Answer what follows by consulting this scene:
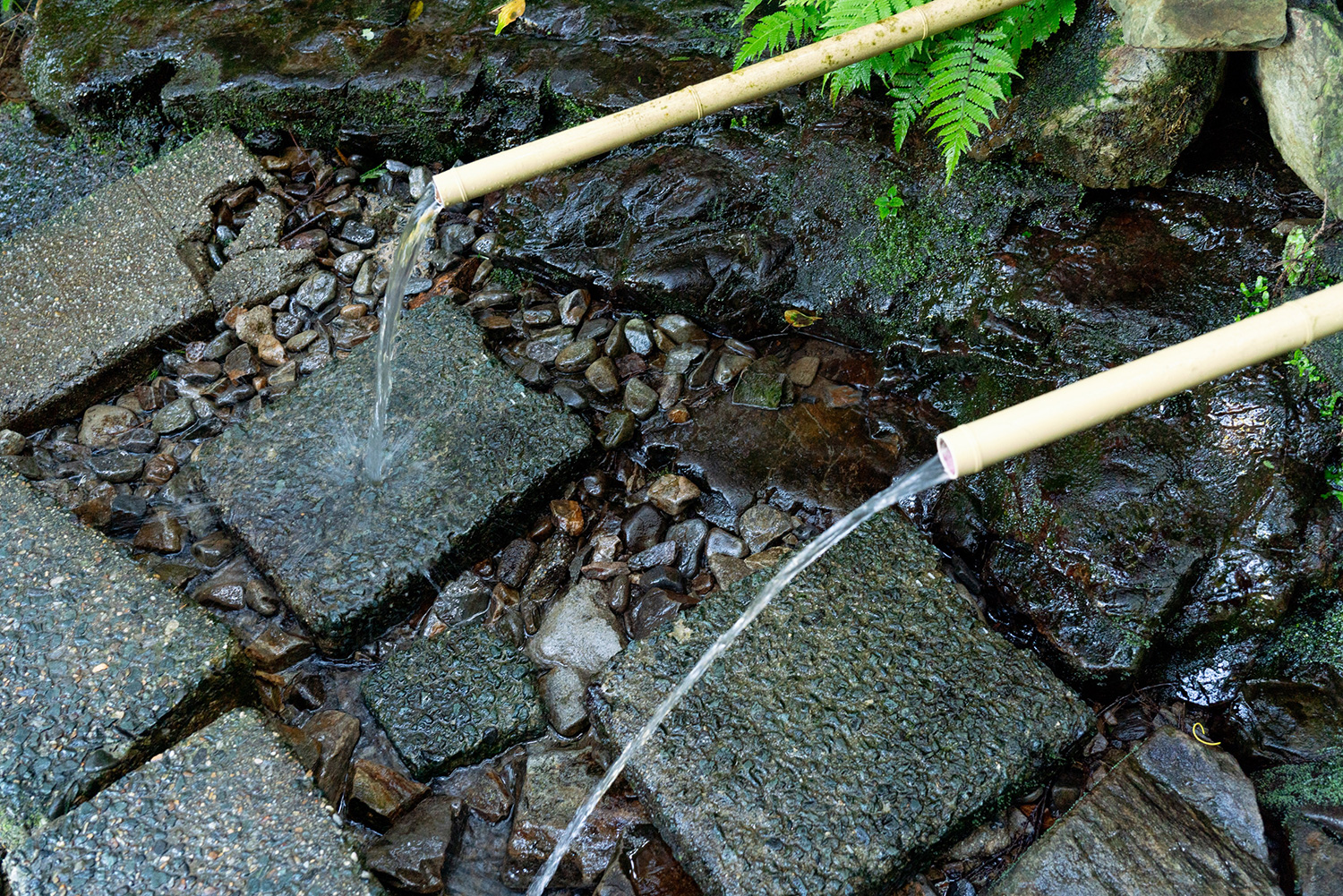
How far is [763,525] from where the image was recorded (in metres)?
2.78

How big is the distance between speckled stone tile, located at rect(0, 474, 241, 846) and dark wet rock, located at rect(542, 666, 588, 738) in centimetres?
80

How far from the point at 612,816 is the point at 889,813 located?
659mm

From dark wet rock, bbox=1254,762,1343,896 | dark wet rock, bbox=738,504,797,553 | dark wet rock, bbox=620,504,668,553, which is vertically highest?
dark wet rock, bbox=1254,762,1343,896

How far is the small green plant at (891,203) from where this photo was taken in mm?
3039

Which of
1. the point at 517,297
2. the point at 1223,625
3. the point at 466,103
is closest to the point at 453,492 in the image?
the point at 517,297

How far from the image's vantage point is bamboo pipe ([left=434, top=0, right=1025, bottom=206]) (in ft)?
7.14

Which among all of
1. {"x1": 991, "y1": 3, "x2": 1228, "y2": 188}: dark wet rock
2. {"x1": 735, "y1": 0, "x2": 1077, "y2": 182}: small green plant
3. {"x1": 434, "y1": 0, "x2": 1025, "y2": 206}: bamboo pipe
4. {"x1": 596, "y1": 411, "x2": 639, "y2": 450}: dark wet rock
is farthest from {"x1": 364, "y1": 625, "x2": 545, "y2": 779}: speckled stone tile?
{"x1": 991, "y1": 3, "x2": 1228, "y2": 188}: dark wet rock

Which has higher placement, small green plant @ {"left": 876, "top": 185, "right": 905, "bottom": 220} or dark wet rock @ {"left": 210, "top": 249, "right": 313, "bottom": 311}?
small green plant @ {"left": 876, "top": 185, "right": 905, "bottom": 220}

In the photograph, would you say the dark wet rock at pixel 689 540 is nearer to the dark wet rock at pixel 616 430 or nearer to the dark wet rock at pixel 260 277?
the dark wet rock at pixel 616 430

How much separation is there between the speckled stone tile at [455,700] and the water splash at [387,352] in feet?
1.86

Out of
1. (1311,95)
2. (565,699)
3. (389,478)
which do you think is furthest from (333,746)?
(1311,95)

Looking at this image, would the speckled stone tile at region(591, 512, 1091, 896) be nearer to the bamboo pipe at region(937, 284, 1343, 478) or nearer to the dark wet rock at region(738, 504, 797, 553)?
the dark wet rock at region(738, 504, 797, 553)

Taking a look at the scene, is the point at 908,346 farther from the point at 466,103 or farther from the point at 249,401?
the point at 249,401

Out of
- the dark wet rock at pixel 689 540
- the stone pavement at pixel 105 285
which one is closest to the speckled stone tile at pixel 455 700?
the dark wet rock at pixel 689 540
